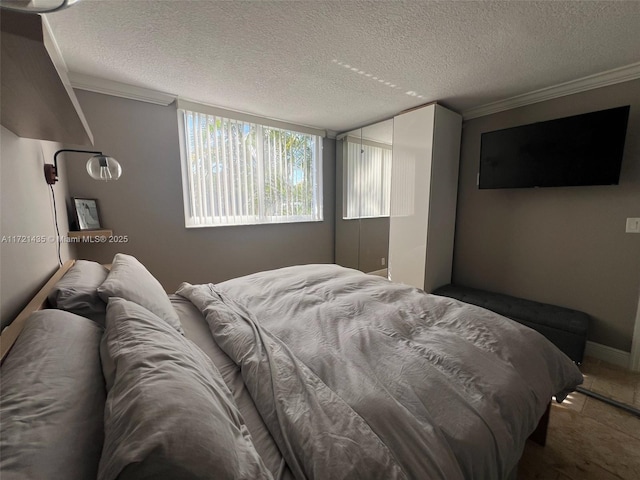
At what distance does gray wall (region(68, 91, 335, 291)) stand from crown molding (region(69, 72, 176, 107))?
5 cm

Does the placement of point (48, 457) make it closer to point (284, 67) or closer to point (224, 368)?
point (224, 368)

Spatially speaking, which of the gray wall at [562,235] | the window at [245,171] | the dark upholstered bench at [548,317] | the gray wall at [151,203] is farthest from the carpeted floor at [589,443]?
the window at [245,171]

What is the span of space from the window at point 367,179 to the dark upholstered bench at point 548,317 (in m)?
1.58

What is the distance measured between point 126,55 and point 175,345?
7.24 feet

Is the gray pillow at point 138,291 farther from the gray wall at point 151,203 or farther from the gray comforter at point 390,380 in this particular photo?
the gray wall at point 151,203

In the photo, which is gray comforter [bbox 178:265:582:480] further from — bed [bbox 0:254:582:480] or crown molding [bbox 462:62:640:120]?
crown molding [bbox 462:62:640:120]

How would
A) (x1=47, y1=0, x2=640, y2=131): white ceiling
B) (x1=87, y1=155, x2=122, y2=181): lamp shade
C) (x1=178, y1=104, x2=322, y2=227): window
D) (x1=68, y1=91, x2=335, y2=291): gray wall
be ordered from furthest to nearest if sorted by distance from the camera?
(x1=178, y1=104, x2=322, y2=227): window → (x1=68, y1=91, x2=335, y2=291): gray wall → (x1=87, y1=155, x2=122, y2=181): lamp shade → (x1=47, y1=0, x2=640, y2=131): white ceiling

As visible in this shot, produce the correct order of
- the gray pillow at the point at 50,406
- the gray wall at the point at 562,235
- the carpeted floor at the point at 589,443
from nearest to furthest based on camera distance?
the gray pillow at the point at 50,406, the carpeted floor at the point at 589,443, the gray wall at the point at 562,235

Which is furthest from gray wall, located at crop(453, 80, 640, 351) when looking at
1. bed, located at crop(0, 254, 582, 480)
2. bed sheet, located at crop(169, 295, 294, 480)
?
bed sheet, located at crop(169, 295, 294, 480)

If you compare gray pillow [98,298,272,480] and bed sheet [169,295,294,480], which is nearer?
gray pillow [98,298,272,480]

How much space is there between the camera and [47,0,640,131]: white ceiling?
57.8 inches

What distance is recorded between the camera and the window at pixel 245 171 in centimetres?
288

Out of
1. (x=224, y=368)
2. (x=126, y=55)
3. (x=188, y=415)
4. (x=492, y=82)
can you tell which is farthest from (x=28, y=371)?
(x=492, y=82)

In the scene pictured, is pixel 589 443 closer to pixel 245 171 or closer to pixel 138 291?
pixel 138 291
